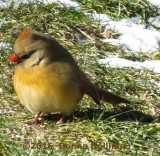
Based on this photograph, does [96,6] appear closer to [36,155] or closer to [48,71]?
[48,71]

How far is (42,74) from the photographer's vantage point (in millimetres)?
3805

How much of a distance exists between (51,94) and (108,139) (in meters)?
0.63

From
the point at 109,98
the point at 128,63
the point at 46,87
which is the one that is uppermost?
the point at 46,87

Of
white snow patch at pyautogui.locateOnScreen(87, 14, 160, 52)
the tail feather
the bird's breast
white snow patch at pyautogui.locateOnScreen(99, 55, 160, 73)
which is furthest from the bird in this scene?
white snow patch at pyautogui.locateOnScreen(87, 14, 160, 52)

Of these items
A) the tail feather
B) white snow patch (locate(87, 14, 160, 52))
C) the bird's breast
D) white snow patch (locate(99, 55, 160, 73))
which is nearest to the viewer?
the bird's breast

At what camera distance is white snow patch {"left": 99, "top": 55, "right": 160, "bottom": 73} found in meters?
5.62

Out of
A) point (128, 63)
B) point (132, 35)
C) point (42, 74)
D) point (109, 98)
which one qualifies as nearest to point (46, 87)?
point (42, 74)

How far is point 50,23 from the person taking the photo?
604 centimetres

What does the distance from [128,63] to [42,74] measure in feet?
7.06

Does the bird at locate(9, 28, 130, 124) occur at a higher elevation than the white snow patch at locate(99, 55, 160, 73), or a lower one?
higher

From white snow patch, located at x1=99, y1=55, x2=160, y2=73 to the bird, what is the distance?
1.64 m

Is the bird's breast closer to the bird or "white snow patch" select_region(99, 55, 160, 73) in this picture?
the bird

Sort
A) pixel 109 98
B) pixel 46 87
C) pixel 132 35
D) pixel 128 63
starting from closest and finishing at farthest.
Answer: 1. pixel 46 87
2. pixel 109 98
3. pixel 128 63
4. pixel 132 35

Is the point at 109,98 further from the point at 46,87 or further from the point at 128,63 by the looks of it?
the point at 128,63
